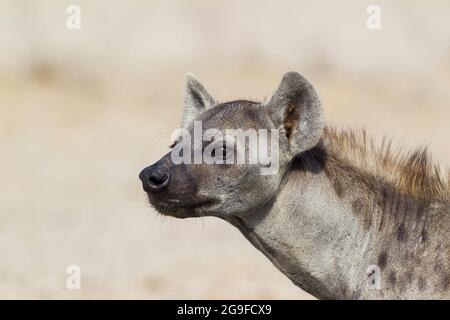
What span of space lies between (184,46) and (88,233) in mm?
13842

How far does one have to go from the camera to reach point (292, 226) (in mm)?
7887

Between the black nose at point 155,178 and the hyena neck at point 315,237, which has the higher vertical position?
the black nose at point 155,178

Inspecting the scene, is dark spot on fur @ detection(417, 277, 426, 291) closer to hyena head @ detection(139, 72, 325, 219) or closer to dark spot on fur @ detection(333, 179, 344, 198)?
dark spot on fur @ detection(333, 179, 344, 198)

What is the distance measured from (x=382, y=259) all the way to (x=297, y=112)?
1118 millimetres

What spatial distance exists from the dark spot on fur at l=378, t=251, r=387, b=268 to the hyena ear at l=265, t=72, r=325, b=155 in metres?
0.84

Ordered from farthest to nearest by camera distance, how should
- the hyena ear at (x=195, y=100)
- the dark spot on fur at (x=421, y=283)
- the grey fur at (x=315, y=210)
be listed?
the hyena ear at (x=195, y=100) → the grey fur at (x=315, y=210) → the dark spot on fur at (x=421, y=283)

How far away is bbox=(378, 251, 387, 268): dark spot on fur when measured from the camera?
7848 mm

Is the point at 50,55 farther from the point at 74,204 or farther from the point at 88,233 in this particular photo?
the point at 88,233

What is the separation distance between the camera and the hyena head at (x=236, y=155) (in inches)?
306

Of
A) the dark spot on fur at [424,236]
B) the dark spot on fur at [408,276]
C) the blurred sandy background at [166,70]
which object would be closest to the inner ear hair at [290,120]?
the dark spot on fur at [424,236]

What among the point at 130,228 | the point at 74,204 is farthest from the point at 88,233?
the point at 74,204

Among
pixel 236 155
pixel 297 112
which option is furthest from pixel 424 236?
Result: pixel 236 155

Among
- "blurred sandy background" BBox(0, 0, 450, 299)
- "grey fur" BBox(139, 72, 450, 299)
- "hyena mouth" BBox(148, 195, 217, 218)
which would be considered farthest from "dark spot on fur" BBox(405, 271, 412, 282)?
"blurred sandy background" BBox(0, 0, 450, 299)

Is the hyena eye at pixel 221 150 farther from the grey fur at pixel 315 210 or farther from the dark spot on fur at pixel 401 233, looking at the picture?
the dark spot on fur at pixel 401 233
